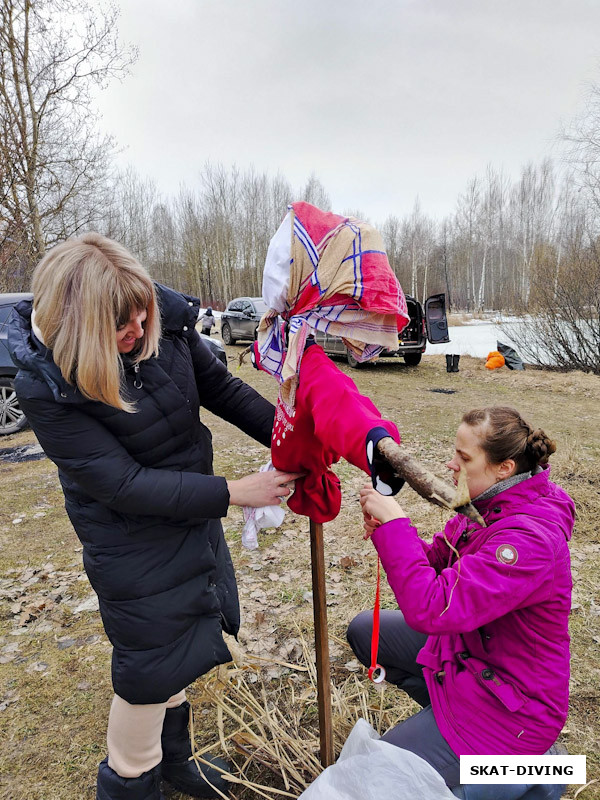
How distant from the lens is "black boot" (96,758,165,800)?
→ 1.64 metres

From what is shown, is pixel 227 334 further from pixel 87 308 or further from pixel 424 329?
pixel 87 308

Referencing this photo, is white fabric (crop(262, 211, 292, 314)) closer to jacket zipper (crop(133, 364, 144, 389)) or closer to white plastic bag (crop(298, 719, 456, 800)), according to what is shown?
jacket zipper (crop(133, 364, 144, 389))

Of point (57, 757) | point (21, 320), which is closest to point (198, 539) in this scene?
point (21, 320)

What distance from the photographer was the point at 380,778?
138 cm

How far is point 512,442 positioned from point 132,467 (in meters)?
1.14

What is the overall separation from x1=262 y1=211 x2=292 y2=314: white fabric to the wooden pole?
72cm

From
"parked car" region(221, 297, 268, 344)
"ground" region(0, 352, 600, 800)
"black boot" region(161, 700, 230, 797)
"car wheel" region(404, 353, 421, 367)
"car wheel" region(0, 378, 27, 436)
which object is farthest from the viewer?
"parked car" region(221, 297, 268, 344)

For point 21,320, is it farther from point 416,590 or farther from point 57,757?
point 57,757

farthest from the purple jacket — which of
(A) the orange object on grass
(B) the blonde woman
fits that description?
(A) the orange object on grass

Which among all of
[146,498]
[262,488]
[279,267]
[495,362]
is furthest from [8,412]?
[495,362]

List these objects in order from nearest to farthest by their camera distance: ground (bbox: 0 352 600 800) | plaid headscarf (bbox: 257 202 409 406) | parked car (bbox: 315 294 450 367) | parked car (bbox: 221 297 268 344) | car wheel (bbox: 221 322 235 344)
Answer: plaid headscarf (bbox: 257 202 409 406), ground (bbox: 0 352 600 800), parked car (bbox: 315 294 450 367), parked car (bbox: 221 297 268 344), car wheel (bbox: 221 322 235 344)

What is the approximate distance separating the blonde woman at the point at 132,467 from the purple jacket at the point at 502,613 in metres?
0.52

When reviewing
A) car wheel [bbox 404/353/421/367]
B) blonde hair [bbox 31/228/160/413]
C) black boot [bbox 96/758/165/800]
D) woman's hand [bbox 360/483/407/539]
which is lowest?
black boot [bbox 96/758/165/800]

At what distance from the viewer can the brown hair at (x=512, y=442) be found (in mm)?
1534
